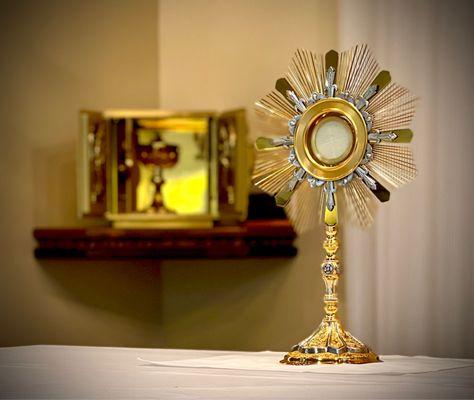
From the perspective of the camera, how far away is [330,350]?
197 centimetres

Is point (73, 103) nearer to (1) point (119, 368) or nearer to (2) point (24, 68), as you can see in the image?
(2) point (24, 68)

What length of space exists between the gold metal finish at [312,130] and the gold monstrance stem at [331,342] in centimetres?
10

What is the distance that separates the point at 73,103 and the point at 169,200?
1.89 feet

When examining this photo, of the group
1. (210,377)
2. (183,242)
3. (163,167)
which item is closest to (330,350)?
(210,377)

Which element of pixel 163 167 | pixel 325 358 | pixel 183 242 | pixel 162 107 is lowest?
pixel 325 358

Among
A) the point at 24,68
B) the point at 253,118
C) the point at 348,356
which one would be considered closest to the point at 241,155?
the point at 253,118

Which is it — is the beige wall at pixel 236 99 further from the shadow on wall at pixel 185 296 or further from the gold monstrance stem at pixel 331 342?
the gold monstrance stem at pixel 331 342

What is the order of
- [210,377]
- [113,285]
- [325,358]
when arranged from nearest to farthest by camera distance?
[210,377], [325,358], [113,285]

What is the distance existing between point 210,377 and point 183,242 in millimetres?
1791

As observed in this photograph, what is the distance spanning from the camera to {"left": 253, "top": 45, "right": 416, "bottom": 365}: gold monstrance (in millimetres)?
1986

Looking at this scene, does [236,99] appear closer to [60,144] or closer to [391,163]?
[60,144]

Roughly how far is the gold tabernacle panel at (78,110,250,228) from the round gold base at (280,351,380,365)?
164cm

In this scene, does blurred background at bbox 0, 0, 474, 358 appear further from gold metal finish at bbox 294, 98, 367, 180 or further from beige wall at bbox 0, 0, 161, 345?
gold metal finish at bbox 294, 98, 367, 180

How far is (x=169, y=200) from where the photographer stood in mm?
3889
